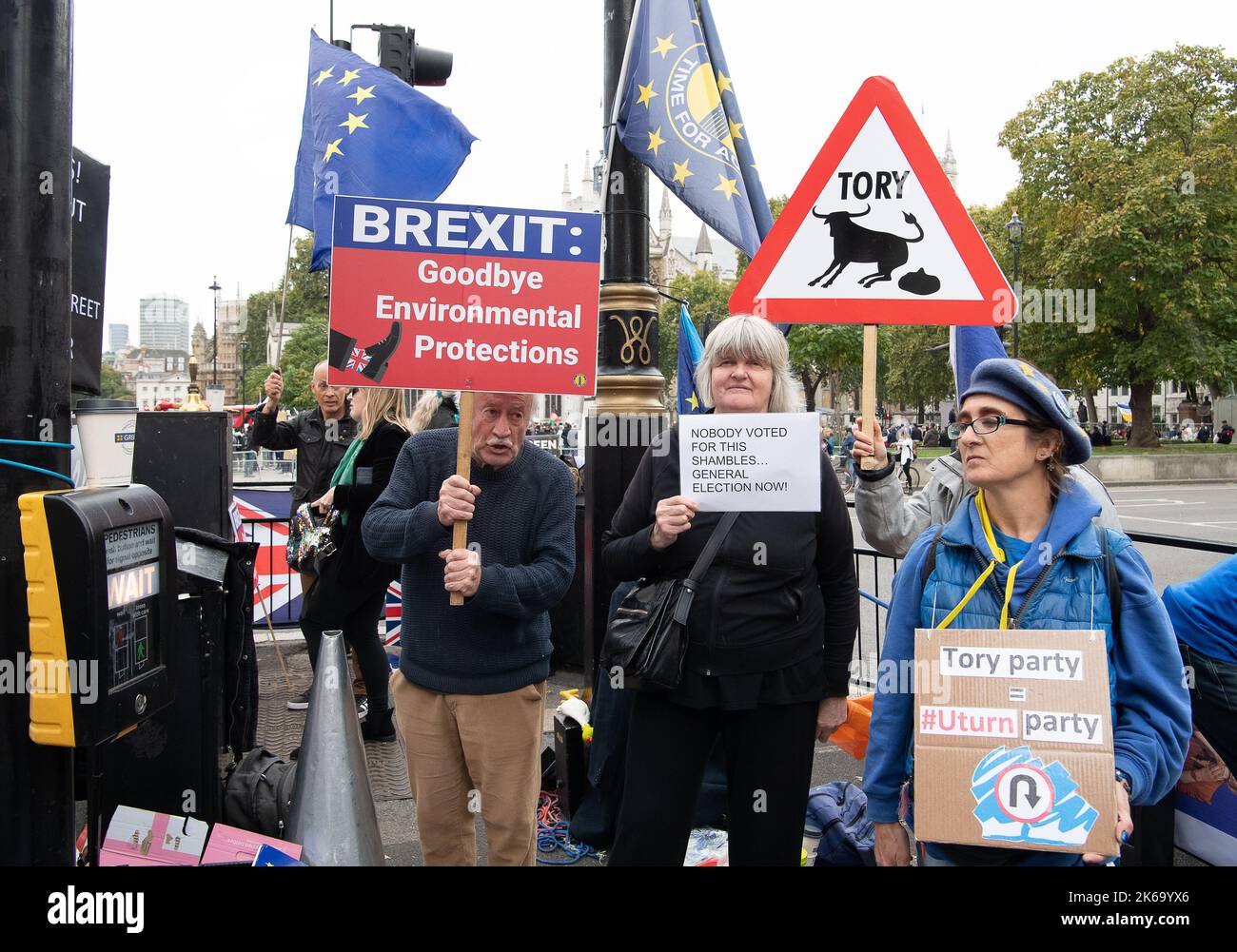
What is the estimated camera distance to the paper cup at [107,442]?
13.4 ft

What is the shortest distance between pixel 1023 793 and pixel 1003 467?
2.44 feet

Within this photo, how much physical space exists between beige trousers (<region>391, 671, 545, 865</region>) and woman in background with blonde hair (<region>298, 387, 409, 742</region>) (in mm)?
1705

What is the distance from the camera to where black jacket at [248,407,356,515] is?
5.59 metres

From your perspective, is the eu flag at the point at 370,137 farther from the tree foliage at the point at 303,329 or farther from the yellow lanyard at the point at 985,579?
the tree foliage at the point at 303,329

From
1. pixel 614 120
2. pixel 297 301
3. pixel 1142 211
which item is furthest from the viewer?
pixel 297 301

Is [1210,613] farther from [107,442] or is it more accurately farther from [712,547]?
[107,442]

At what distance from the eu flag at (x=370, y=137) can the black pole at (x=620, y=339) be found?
1436 millimetres

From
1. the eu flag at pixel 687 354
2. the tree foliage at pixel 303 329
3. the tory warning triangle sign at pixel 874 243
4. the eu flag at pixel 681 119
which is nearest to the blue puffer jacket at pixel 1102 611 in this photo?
the tory warning triangle sign at pixel 874 243

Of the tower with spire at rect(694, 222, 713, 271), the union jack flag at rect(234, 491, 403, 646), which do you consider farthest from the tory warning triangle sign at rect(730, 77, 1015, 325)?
the tower with spire at rect(694, 222, 713, 271)

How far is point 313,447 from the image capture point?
5699 mm

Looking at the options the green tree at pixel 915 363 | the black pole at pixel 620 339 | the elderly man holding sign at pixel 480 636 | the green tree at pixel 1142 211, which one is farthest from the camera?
the green tree at pixel 915 363

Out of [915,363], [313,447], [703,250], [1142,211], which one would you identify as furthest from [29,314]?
[703,250]

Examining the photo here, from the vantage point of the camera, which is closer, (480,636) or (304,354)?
(480,636)

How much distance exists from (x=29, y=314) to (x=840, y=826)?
3090mm
